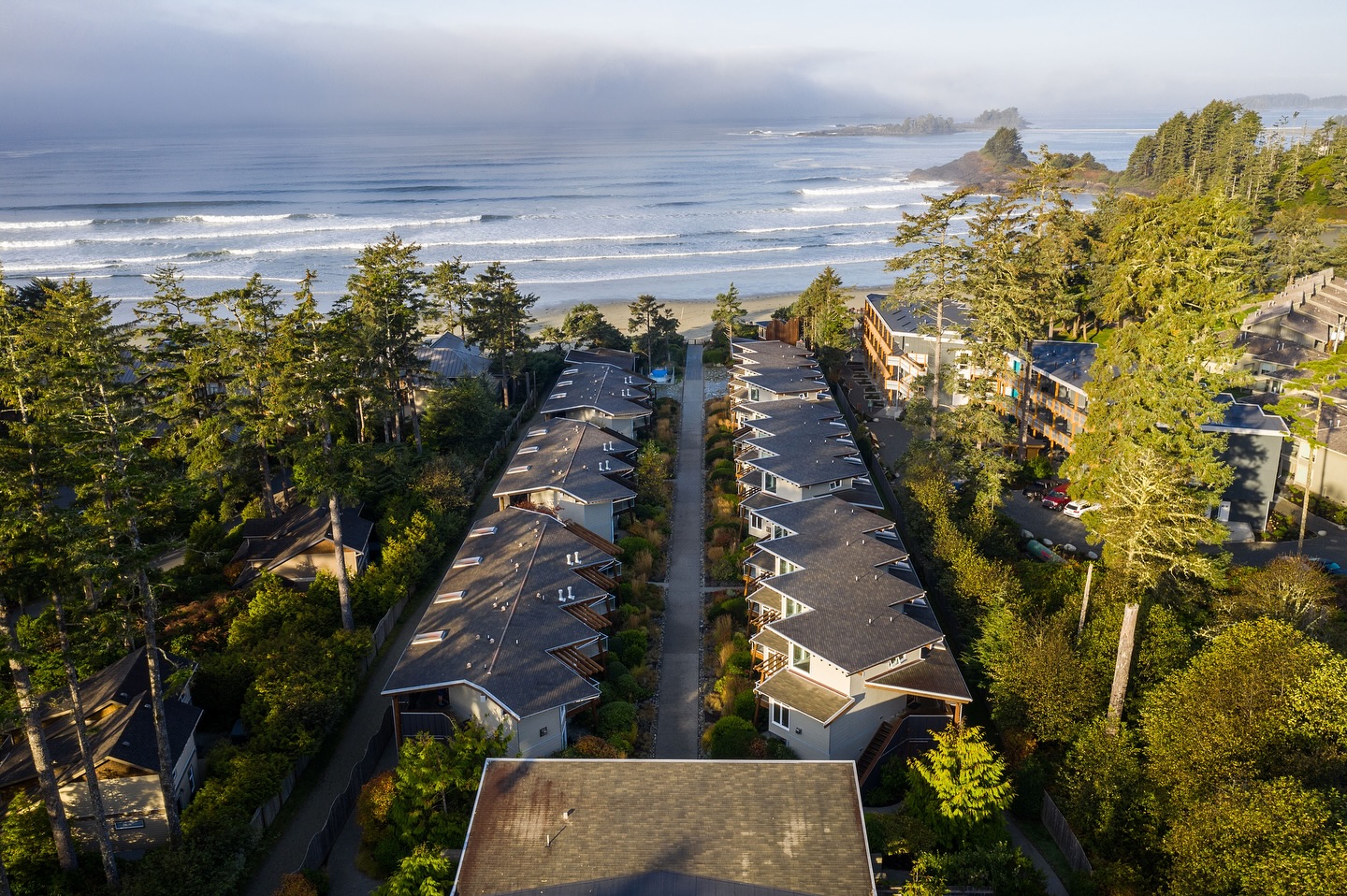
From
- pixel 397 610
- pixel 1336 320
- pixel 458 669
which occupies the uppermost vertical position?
pixel 1336 320

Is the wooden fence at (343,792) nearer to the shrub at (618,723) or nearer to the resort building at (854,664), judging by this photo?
the shrub at (618,723)

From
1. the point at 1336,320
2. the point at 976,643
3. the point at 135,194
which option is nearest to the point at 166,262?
the point at 135,194

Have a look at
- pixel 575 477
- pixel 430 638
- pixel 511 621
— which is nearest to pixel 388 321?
pixel 575 477

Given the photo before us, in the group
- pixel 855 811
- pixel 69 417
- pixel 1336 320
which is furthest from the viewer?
pixel 1336 320

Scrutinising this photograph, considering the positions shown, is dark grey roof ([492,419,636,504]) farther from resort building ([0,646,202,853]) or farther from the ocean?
the ocean

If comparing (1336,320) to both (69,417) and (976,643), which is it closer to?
(976,643)

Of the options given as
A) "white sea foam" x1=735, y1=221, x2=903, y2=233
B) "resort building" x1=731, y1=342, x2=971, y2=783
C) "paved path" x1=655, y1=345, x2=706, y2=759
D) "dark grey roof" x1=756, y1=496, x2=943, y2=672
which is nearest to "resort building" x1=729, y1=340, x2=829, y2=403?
"paved path" x1=655, y1=345, x2=706, y2=759
